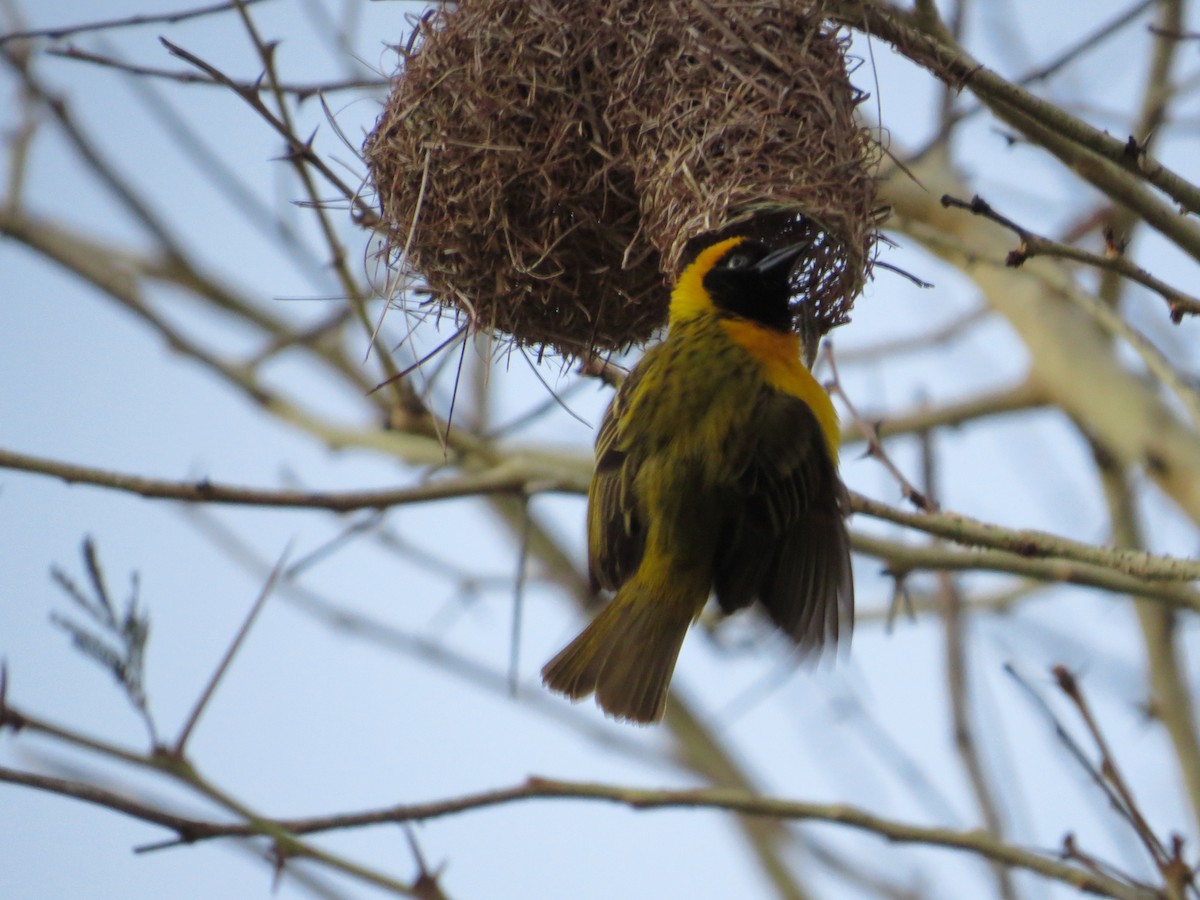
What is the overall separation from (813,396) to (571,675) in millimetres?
781

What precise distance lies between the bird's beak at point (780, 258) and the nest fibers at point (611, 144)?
0.06 m

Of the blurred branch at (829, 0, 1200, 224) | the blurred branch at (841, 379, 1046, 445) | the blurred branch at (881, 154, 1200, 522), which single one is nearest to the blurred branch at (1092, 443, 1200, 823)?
the blurred branch at (881, 154, 1200, 522)

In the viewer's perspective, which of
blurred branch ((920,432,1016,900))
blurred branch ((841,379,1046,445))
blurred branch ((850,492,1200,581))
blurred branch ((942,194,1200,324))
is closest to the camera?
blurred branch ((942,194,1200,324))

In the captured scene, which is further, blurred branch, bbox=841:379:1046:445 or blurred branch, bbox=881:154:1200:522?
blurred branch, bbox=841:379:1046:445

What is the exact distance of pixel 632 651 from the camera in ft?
9.89

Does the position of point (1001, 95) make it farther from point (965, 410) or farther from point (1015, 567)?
point (965, 410)

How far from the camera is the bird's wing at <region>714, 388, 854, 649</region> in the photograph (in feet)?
9.41

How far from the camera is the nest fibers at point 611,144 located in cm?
282

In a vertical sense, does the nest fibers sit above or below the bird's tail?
above

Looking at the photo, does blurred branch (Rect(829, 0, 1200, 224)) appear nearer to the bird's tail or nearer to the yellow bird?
the yellow bird

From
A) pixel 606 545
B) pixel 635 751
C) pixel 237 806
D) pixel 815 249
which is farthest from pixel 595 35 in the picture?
pixel 635 751

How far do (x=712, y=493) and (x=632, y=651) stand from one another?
38 cm

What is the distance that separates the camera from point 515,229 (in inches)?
114

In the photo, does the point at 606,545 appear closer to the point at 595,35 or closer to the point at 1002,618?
the point at 595,35
